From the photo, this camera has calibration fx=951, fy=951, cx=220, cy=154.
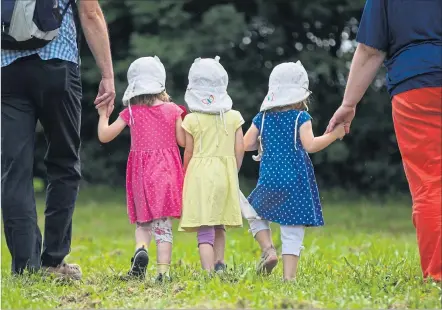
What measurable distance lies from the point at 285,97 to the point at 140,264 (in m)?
1.30

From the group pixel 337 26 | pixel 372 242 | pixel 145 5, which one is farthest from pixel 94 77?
pixel 372 242

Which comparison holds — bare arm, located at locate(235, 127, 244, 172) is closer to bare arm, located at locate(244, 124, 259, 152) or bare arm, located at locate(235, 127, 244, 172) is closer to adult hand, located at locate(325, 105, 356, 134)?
bare arm, located at locate(244, 124, 259, 152)

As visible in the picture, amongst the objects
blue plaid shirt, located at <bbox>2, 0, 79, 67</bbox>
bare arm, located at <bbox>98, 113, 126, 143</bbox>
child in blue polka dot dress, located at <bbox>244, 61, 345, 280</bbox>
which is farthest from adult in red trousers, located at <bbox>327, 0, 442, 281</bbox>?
blue plaid shirt, located at <bbox>2, 0, 79, 67</bbox>

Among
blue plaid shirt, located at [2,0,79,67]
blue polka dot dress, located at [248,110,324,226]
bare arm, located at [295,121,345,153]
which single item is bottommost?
blue polka dot dress, located at [248,110,324,226]

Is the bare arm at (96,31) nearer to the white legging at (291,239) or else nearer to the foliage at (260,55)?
the white legging at (291,239)

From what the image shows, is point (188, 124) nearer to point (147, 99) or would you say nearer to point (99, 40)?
point (147, 99)

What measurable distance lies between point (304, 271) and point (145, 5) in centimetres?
1009

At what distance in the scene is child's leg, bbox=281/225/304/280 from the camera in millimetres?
5465

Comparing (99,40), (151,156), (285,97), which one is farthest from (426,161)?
(99,40)

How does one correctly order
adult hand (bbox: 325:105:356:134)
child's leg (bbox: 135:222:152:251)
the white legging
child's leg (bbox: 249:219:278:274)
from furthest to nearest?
child's leg (bbox: 135:222:152:251)
child's leg (bbox: 249:219:278:274)
the white legging
adult hand (bbox: 325:105:356:134)

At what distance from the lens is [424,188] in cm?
499

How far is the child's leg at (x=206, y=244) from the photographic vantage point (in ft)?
18.5

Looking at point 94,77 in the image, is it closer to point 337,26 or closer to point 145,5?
point 145,5

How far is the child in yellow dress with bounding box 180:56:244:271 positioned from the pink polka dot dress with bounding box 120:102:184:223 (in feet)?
0.26
